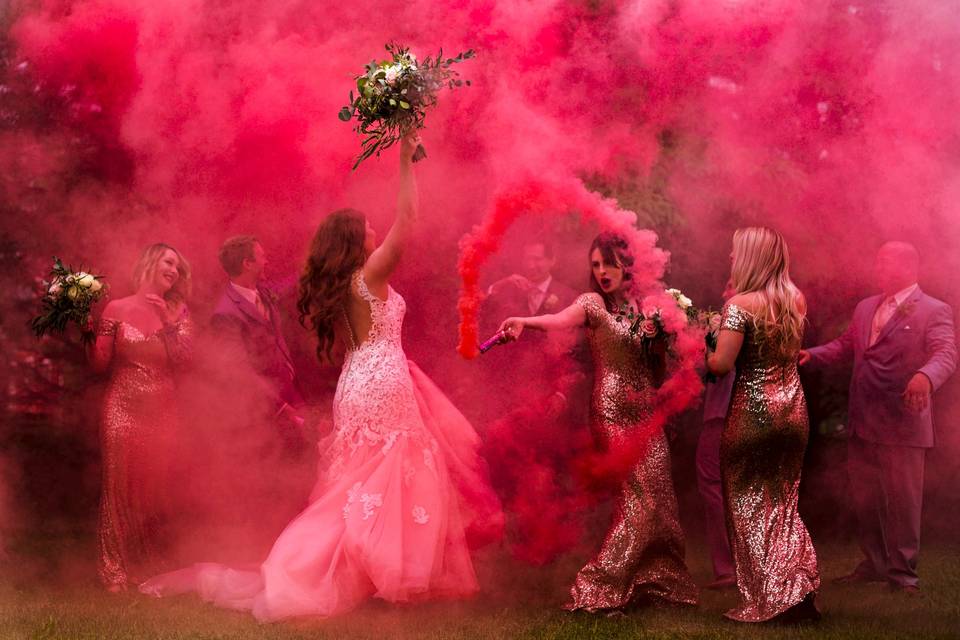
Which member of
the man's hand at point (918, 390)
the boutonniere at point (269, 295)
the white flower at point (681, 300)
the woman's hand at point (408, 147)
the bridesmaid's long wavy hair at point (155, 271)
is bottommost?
the man's hand at point (918, 390)

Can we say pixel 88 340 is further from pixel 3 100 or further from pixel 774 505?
Result: pixel 774 505

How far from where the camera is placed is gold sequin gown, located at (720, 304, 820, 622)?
587cm

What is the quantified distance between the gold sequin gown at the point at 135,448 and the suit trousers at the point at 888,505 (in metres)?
4.67

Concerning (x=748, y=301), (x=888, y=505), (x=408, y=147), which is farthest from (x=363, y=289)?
(x=888, y=505)

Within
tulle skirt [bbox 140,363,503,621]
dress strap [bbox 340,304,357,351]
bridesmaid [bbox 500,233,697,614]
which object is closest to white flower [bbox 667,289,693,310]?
bridesmaid [bbox 500,233,697,614]

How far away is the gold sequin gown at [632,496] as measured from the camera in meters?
6.10

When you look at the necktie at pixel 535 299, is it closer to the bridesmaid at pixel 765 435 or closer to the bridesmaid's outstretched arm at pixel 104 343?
the bridesmaid at pixel 765 435

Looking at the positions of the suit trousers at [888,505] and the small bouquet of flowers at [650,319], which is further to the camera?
the suit trousers at [888,505]

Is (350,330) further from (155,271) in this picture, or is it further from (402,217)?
(155,271)

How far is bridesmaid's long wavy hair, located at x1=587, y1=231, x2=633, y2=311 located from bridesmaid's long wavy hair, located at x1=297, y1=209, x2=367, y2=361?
4.61ft

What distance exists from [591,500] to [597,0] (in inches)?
145

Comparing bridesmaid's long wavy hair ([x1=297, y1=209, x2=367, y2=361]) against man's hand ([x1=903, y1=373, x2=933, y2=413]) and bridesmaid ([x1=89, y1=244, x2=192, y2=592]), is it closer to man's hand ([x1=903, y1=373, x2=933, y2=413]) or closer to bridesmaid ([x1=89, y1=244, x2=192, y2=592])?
bridesmaid ([x1=89, y1=244, x2=192, y2=592])

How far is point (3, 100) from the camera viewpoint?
7.66m

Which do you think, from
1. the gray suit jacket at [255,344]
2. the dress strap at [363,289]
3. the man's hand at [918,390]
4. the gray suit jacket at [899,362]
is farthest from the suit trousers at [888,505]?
the gray suit jacket at [255,344]
